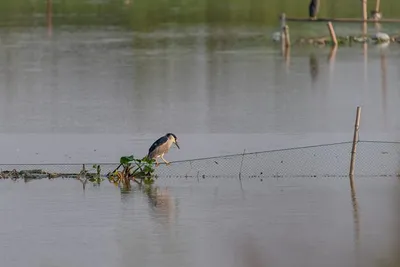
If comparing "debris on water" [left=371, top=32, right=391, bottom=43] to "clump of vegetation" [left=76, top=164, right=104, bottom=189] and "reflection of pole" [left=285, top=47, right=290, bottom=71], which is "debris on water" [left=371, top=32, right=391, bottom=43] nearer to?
"reflection of pole" [left=285, top=47, right=290, bottom=71]

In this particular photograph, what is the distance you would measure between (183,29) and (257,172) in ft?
92.4

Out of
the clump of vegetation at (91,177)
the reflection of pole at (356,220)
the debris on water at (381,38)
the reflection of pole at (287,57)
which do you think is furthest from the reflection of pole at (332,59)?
the reflection of pole at (356,220)

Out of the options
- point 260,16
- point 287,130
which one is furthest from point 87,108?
point 260,16

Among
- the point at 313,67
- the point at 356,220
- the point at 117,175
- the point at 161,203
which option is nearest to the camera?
the point at 356,220

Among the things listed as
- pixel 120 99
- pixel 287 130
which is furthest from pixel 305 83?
pixel 287 130

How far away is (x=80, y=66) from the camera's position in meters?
35.0

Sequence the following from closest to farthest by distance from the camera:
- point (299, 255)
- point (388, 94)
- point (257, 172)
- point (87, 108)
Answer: point (299, 255) → point (257, 172) → point (87, 108) → point (388, 94)

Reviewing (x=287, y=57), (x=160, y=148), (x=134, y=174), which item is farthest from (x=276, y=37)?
(x=134, y=174)

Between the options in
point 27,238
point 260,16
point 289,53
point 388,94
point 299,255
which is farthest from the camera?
→ point 260,16

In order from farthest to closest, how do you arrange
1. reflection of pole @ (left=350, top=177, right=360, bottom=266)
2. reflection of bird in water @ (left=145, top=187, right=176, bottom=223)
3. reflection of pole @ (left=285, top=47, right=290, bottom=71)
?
1. reflection of pole @ (left=285, top=47, right=290, bottom=71)
2. reflection of bird in water @ (left=145, top=187, right=176, bottom=223)
3. reflection of pole @ (left=350, top=177, right=360, bottom=266)

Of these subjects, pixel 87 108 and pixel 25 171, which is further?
pixel 87 108

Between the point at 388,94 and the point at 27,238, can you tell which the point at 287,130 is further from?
the point at 27,238

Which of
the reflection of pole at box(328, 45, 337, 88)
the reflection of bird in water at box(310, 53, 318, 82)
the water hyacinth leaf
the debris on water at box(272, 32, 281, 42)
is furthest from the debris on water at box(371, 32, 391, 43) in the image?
the water hyacinth leaf

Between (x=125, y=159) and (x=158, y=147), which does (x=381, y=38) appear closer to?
(x=158, y=147)
